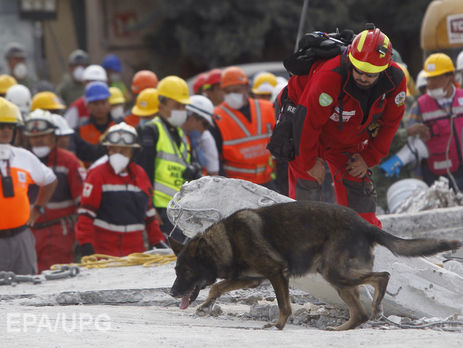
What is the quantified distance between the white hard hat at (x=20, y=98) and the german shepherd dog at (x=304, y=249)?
19.1 feet

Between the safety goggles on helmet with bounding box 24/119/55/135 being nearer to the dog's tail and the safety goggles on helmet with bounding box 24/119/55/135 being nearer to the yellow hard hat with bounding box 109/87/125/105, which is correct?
the yellow hard hat with bounding box 109/87/125/105

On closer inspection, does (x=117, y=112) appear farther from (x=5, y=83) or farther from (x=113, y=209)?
(x=113, y=209)

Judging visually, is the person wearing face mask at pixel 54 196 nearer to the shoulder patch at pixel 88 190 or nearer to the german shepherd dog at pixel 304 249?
the shoulder patch at pixel 88 190

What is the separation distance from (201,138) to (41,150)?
1.66 m

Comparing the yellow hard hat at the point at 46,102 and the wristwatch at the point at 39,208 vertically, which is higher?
the yellow hard hat at the point at 46,102

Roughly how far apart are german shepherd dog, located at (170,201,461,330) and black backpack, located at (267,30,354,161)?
45.0 inches

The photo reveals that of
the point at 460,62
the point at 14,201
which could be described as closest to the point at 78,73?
the point at 460,62

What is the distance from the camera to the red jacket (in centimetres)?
668

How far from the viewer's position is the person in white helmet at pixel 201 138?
32.4ft

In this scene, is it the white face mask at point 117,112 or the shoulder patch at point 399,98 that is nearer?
the shoulder patch at point 399,98

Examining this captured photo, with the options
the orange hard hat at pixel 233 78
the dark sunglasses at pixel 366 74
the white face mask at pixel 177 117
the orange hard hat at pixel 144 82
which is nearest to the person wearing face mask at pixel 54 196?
the white face mask at pixel 177 117

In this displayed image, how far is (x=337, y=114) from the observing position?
6.88 m

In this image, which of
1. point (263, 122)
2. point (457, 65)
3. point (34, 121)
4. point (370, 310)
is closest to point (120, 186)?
point (34, 121)

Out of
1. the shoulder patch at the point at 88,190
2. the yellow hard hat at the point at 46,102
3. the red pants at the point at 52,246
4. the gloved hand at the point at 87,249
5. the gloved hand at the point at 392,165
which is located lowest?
the red pants at the point at 52,246
